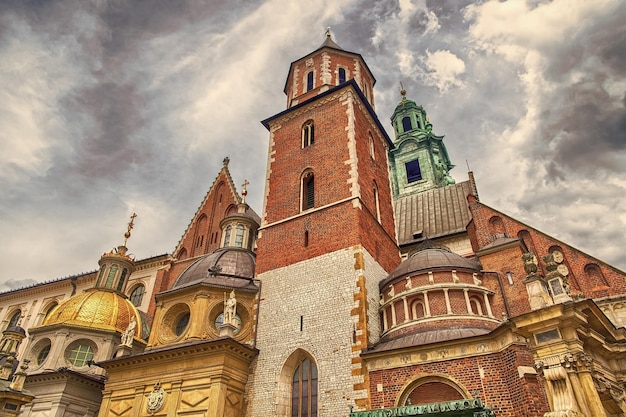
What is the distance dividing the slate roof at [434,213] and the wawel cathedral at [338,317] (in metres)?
0.23

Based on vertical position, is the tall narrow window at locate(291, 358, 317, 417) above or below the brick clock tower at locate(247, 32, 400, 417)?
below

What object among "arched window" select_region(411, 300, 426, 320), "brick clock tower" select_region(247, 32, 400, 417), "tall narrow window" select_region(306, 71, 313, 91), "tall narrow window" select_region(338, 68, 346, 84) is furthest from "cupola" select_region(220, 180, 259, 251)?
"arched window" select_region(411, 300, 426, 320)

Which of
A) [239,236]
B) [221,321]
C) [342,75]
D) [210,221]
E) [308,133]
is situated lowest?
[221,321]

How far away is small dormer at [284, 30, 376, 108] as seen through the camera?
24.8 metres

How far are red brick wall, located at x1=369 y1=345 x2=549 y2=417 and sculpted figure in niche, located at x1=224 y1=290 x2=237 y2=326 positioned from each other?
19.3 feet

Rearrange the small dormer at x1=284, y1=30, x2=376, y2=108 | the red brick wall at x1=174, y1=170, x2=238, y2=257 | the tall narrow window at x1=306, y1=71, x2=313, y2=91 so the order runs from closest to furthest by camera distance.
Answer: the small dormer at x1=284, y1=30, x2=376, y2=108
the tall narrow window at x1=306, y1=71, x2=313, y2=91
the red brick wall at x1=174, y1=170, x2=238, y2=257

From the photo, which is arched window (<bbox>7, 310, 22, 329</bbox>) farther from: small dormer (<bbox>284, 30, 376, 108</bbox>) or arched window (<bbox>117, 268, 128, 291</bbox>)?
small dormer (<bbox>284, 30, 376, 108</bbox>)

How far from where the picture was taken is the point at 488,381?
1273cm

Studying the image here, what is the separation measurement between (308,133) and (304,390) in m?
12.6

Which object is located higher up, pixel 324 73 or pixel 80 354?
pixel 324 73

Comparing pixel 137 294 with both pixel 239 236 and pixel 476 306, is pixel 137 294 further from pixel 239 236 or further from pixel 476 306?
pixel 476 306

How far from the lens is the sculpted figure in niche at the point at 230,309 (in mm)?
17234

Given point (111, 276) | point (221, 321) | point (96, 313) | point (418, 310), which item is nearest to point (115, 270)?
point (111, 276)

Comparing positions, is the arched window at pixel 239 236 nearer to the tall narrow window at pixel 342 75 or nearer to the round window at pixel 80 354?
the round window at pixel 80 354
